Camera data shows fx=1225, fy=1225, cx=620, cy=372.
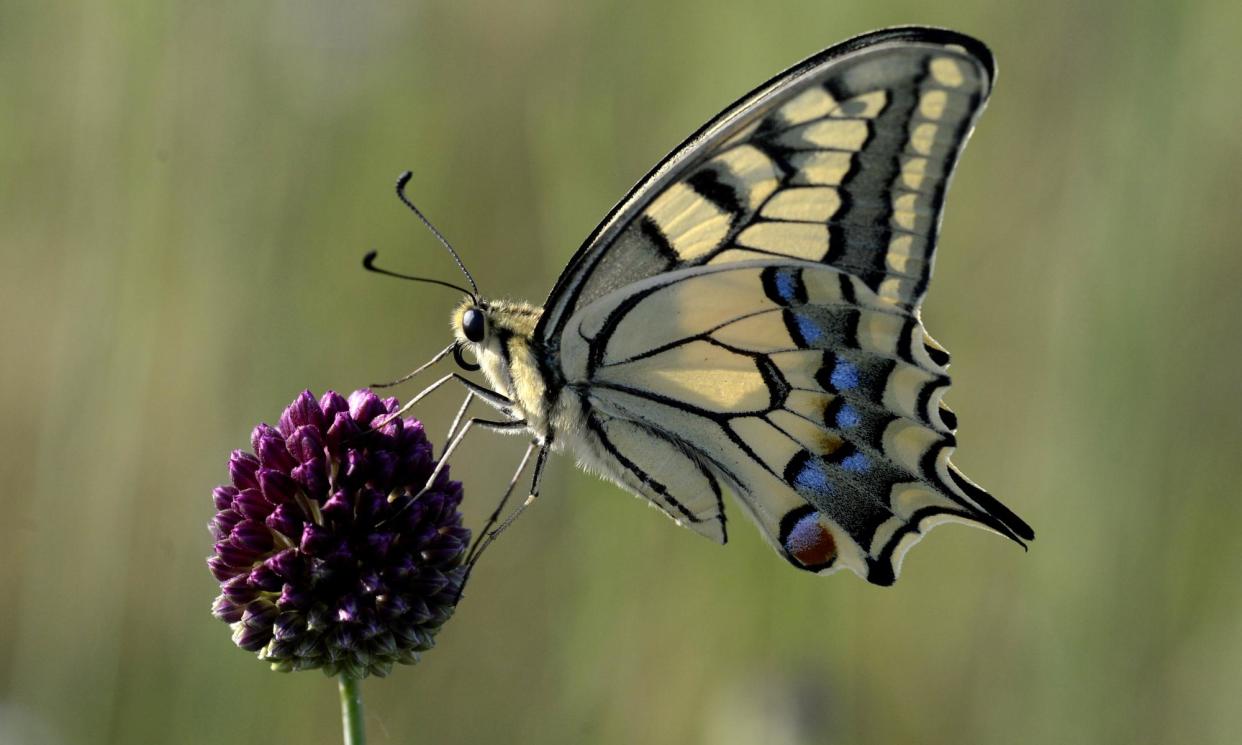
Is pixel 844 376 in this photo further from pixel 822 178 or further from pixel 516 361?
pixel 516 361

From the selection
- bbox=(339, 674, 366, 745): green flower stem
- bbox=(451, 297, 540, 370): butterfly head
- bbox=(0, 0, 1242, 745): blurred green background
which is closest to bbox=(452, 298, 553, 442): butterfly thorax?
bbox=(451, 297, 540, 370): butterfly head

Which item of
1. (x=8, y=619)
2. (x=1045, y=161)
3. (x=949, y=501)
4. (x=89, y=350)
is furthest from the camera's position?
(x=1045, y=161)

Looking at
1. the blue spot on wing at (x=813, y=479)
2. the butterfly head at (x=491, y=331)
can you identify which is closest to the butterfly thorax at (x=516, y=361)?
the butterfly head at (x=491, y=331)

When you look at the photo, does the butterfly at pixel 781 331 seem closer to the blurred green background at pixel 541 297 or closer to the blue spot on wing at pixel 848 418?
the blue spot on wing at pixel 848 418

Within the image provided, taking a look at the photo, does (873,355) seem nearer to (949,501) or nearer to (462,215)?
(949,501)

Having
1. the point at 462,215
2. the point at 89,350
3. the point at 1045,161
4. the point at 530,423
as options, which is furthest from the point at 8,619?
the point at 1045,161

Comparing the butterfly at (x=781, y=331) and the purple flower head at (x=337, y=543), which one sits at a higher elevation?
the butterfly at (x=781, y=331)

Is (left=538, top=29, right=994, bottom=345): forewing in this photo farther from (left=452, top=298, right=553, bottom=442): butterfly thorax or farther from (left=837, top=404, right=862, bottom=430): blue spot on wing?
(left=837, top=404, right=862, bottom=430): blue spot on wing
